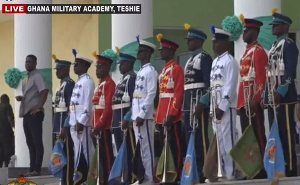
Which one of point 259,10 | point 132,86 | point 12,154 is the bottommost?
point 12,154

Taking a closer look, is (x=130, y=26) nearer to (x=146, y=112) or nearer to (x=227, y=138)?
(x=146, y=112)

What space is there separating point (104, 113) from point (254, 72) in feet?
9.63

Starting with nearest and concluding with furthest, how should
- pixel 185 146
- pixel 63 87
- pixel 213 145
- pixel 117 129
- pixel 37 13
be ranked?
pixel 213 145, pixel 185 146, pixel 117 129, pixel 63 87, pixel 37 13

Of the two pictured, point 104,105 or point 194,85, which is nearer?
point 194,85

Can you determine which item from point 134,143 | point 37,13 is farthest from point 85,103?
point 37,13

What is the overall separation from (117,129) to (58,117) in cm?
156

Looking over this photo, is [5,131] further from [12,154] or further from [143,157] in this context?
[143,157]

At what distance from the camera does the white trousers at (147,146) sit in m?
12.6

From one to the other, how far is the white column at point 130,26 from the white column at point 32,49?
2.75 m

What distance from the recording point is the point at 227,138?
37.0ft

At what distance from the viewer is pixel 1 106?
1872cm

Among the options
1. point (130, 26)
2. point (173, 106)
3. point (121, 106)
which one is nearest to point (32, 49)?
point (130, 26)

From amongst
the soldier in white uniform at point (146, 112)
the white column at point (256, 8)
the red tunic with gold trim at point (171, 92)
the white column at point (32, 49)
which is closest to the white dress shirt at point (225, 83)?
the red tunic with gold trim at point (171, 92)

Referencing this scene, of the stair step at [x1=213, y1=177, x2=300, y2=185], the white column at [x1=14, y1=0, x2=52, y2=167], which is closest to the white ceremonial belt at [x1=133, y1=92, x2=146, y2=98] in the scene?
the stair step at [x1=213, y1=177, x2=300, y2=185]
